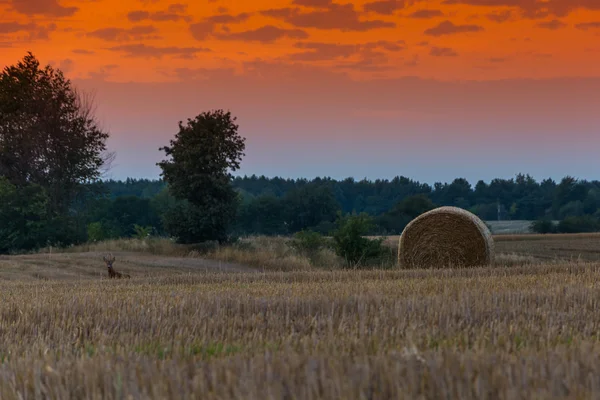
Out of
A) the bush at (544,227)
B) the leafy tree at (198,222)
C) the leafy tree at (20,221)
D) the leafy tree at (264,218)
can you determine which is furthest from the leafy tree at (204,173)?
the leafy tree at (264,218)

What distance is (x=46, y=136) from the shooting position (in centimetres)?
5162

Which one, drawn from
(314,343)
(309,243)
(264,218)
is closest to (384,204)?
(264,218)

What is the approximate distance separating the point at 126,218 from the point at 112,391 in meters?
77.1

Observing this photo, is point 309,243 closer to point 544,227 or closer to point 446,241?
point 446,241

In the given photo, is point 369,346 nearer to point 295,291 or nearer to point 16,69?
point 295,291

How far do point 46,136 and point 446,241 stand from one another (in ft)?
112

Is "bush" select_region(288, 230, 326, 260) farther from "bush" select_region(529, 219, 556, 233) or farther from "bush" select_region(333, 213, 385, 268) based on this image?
"bush" select_region(529, 219, 556, 233)

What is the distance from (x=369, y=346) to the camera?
20.3ft

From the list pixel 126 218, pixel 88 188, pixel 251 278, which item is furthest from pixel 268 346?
pixel 126 218

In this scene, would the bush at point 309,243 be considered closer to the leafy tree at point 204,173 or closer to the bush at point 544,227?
the leafy tree at point 204,173

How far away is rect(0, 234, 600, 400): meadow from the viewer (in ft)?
14.9

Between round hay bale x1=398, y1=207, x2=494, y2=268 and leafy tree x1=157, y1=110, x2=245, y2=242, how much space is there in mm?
17126

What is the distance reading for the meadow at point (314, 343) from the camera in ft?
14.9

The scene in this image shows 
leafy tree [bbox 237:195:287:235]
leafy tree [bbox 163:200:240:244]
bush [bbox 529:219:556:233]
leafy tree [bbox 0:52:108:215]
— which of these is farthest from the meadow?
leafy tree [bbox 237:195:287:235]
